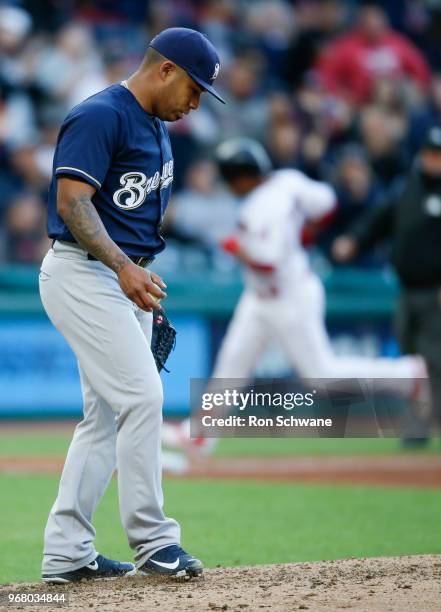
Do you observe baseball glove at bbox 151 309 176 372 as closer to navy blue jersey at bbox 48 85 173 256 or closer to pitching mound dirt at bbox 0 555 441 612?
navy blue jersey at bbox 48 85 173 256

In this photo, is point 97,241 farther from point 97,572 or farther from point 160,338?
point 97,572

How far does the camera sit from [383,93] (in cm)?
1459

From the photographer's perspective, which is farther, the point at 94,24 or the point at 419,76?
the point at 419,76

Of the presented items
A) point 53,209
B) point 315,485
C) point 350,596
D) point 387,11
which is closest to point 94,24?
point 387,11

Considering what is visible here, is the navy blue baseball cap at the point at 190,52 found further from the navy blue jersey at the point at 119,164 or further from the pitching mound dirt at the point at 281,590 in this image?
the pitching mound dirt at the point at 281,590

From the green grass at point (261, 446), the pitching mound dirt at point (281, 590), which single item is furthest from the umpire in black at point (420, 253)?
the pitching mound dirt at point (281, 590)

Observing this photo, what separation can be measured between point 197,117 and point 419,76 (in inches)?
139

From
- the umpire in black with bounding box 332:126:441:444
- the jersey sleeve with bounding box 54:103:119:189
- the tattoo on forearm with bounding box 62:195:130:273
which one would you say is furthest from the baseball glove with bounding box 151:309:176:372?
the umpire in black with bounding box 332:126:441:444

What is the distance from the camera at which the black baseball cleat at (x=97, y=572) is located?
15.6ft

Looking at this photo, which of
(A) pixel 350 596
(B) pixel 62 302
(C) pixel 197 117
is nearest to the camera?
(A) pixel 350 596

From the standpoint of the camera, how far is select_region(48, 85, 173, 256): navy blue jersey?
4508mm

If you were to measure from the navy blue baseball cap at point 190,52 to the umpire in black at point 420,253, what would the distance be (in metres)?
5.64

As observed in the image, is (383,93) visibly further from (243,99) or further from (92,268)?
(92,268)

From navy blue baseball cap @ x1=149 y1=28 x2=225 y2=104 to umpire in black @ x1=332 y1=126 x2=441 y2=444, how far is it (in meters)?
5.64
